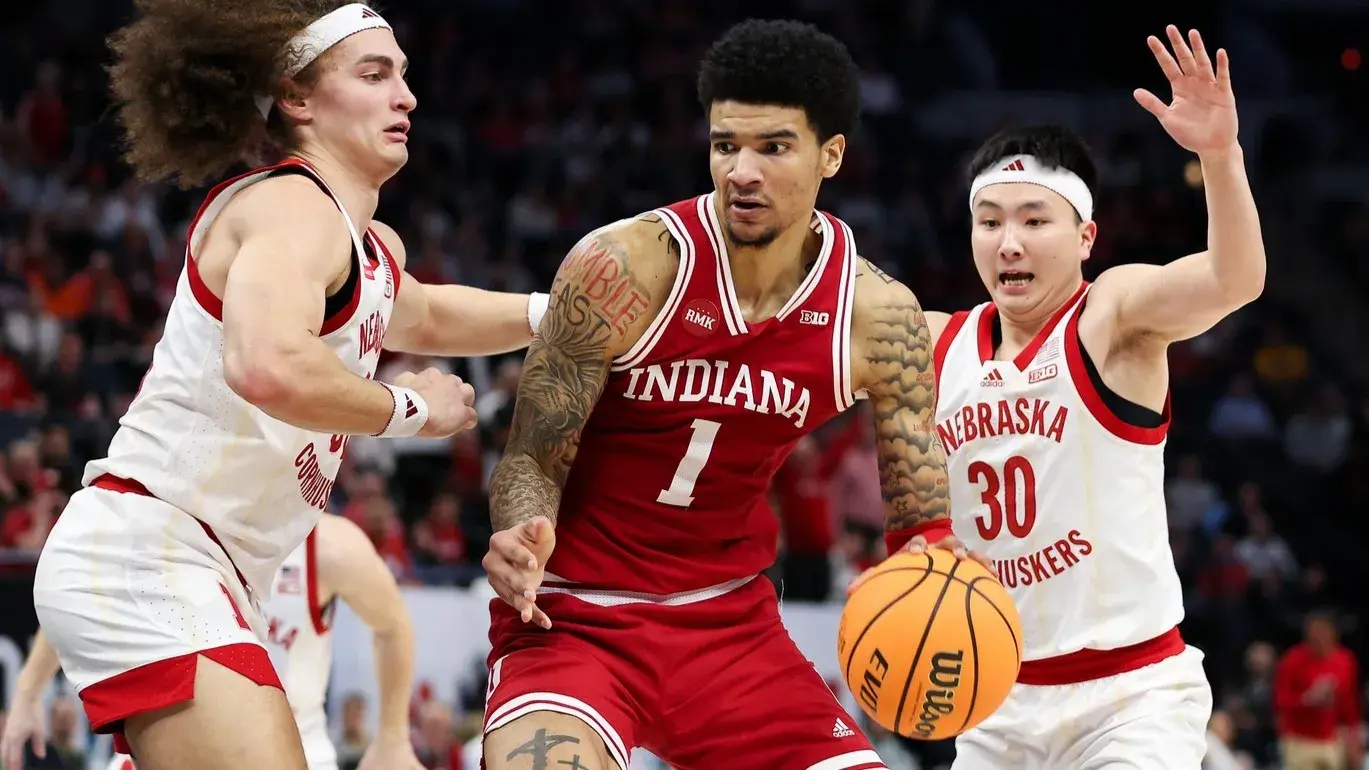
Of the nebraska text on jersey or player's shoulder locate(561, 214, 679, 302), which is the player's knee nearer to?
player's shoulder locate(561, 214, 679, 302)

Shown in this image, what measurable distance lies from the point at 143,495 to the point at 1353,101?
19701mm

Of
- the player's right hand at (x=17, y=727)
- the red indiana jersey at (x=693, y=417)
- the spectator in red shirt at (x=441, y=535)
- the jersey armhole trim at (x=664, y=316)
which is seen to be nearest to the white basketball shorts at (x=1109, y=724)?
the red indiana jersey at (x=693, y=417)

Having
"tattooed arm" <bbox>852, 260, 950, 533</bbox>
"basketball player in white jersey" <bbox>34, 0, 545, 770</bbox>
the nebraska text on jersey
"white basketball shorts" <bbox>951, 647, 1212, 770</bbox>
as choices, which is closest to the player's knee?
"basketball player in white jersey" <bbox>34, 0, 545, 770</bbox>

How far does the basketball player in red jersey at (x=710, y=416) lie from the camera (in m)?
4.49

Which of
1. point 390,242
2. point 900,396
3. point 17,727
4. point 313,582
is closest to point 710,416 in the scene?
point 900,396

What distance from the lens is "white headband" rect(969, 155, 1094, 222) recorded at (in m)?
5.57

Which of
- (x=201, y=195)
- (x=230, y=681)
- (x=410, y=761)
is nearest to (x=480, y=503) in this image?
(x=201, y=195)

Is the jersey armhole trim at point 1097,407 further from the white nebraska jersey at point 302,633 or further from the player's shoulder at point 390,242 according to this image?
the white nebraska jersey at point 302,633

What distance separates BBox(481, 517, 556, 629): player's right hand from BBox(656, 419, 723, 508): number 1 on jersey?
556 millimetres

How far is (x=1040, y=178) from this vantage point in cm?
557

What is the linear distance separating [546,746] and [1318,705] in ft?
33.4

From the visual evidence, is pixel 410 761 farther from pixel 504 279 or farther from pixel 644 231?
pixel 504 279

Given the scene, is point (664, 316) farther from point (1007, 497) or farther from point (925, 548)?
point (1007, 497)

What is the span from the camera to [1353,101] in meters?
21.1
